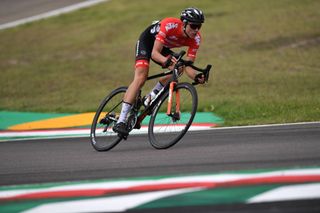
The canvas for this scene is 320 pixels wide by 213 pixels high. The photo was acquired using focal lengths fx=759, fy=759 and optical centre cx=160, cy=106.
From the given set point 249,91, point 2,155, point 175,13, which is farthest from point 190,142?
point 175,13

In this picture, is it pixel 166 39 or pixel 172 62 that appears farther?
pixel 166 39

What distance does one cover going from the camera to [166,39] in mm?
9023

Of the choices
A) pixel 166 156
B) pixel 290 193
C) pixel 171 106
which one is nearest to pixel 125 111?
pixel 171 106

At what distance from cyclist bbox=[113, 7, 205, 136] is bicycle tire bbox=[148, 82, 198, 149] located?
245 millimetres

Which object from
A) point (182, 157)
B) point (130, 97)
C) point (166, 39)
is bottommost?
point (182, 157)

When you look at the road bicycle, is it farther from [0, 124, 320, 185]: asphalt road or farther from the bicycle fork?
[0, 124, 320, 185]: asphalt road

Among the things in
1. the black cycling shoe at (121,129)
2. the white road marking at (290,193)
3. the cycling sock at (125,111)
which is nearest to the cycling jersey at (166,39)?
the cycling sock at (125,111)

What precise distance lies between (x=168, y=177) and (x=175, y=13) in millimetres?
23232

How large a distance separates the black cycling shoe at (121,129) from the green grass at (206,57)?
11.2 feet

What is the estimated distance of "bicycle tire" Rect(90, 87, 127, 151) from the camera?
946 cm

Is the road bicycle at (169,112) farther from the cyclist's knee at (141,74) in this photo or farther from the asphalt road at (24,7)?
the asphalt road at (24,7)

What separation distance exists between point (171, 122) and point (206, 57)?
46.0ft

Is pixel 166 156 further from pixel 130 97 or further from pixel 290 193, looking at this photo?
pixel 290 193

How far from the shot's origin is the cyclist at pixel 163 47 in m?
8.80
